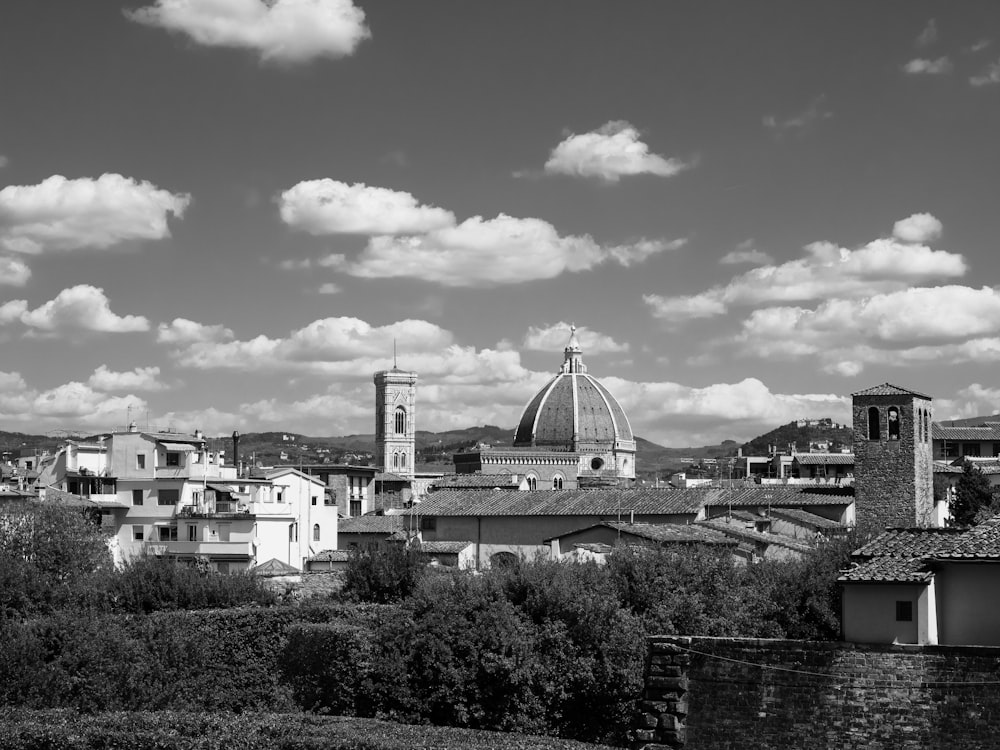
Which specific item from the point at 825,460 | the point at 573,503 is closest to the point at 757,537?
the point at 573,503

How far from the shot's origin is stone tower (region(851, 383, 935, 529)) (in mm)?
65375

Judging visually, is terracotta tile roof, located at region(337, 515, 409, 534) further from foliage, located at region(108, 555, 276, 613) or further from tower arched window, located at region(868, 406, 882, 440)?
foliage, located at region(108, 555, 276, 613)

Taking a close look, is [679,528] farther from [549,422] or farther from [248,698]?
[549,422]

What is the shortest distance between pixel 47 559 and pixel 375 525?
27449 millimetres

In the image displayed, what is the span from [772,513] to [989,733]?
4512cm

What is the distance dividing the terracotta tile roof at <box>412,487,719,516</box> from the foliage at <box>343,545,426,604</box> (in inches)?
623

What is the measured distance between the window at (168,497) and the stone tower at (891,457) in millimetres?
33182

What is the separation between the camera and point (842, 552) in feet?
129

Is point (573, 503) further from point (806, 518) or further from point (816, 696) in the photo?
point (816, 696)

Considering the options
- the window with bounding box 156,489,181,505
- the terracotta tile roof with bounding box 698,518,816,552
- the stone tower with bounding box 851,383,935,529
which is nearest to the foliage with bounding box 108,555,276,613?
the terracotta tile roof with bounding box 698,518,816,552

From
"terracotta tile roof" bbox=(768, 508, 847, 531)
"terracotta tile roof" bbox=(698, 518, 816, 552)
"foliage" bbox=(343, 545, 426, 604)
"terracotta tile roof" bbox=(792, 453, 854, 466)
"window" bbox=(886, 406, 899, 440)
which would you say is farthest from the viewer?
"terracotta tile roof" bbox=(792, 453, 854, 466)

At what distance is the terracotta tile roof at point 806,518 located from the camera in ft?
196

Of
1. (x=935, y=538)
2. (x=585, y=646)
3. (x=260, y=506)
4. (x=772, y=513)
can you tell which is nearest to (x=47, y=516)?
(x=260, y=506)

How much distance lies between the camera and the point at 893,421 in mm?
66938
